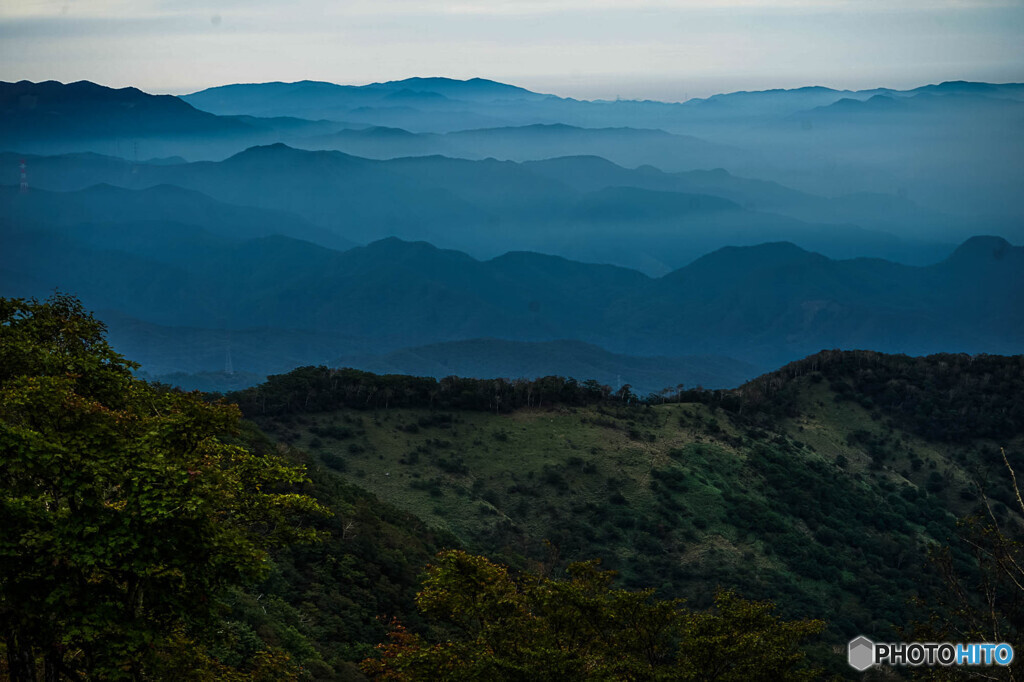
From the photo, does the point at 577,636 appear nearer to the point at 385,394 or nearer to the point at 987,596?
the point at 987,596

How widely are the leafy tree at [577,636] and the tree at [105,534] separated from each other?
18.6ft

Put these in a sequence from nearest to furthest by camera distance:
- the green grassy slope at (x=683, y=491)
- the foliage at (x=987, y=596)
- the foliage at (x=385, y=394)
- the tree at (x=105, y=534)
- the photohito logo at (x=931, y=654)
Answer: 1. the foliage at (x=987, y=596)
2. the tree at (x=105, y=534)
3. the photohito logo at (x=931, y=654)
4. the green grassy slope at (x=683, y=491)
5. the foliage at (x=385, y=394)

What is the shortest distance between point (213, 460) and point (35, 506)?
10.4ft

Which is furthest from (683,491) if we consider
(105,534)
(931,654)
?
(105,534)

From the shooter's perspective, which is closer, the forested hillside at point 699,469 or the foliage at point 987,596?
the foliage at point 987,596

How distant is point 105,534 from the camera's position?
47.7 ft

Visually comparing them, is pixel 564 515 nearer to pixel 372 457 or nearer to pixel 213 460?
pixel 372 457

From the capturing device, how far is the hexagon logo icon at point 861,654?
66.4 feet

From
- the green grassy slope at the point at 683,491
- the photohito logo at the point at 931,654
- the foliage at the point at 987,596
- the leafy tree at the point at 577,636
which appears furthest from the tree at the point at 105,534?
the green grassy slope at the point at 683,491

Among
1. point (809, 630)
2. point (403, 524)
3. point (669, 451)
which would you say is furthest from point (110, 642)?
point (669, 451)


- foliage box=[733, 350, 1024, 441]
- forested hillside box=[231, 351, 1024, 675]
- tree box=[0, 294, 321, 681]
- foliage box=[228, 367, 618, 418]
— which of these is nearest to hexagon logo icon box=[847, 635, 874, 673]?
tree box=[0, 294, 321, 681]

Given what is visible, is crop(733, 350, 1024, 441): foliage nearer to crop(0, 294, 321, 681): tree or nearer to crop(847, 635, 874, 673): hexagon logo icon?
crop(847, 635, 874, 673): hexagon logo icon

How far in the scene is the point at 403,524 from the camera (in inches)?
1925

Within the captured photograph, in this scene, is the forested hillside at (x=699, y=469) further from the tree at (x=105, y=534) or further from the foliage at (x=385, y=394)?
the tree at (x=105, y=534)
